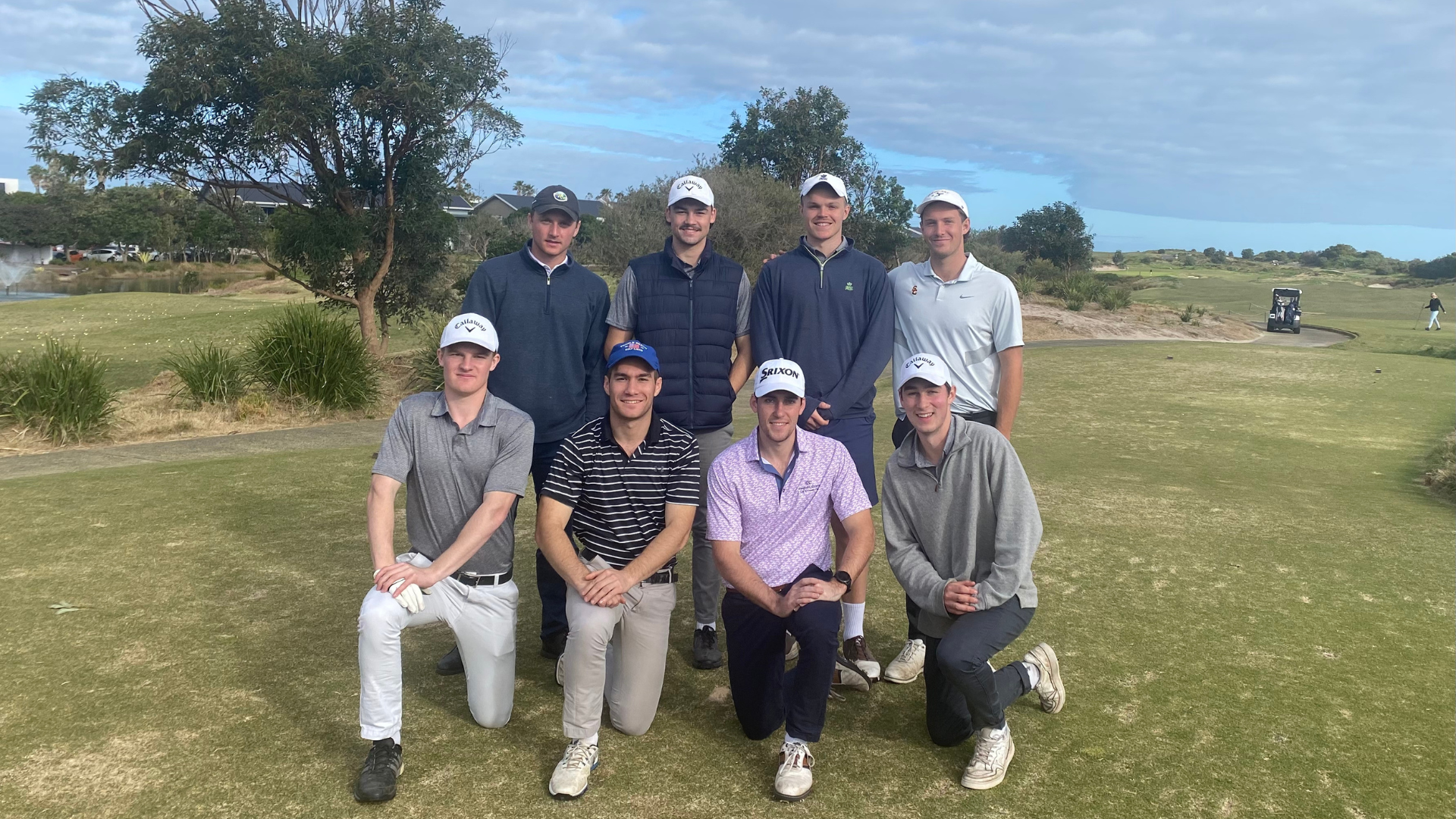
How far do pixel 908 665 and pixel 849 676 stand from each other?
1.01ft

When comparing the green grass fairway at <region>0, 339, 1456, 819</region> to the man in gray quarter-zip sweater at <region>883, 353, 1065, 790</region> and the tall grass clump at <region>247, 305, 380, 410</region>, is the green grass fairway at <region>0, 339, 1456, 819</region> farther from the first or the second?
the tall grass clump at <region>247, 305, 380, 410</region>

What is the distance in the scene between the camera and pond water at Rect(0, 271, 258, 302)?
1699 inches

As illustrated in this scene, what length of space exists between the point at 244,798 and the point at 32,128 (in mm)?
13606

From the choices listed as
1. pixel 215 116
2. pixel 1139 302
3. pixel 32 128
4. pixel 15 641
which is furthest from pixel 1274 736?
pixel 1139 302

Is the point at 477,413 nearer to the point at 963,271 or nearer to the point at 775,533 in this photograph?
the point at 775,533

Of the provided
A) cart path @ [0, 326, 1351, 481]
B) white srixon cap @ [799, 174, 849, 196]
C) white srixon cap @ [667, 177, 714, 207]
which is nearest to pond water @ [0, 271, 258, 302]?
cart path @ [0, 326, 1351, 481]

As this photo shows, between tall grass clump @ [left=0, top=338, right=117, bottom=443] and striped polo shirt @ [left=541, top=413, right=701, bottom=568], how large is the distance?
842cm

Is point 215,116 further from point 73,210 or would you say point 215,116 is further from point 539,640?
point 73,210

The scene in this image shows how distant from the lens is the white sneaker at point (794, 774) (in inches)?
130

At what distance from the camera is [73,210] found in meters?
62.3

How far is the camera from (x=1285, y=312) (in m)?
31.6

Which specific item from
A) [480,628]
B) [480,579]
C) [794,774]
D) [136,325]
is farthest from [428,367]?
[136,325]

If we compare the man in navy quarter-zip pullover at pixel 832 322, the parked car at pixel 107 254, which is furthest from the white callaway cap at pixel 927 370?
the parked car at pixel 107 254

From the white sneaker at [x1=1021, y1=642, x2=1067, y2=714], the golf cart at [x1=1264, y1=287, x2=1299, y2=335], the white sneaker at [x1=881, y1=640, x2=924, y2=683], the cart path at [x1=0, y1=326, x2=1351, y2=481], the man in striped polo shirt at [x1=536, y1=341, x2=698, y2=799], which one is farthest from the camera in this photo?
the golf cart at [x1=1264, y1=287, x2=1299, y2=335]
